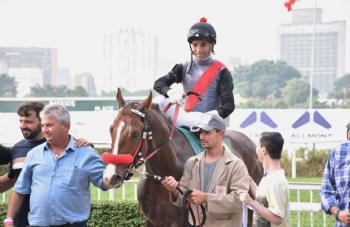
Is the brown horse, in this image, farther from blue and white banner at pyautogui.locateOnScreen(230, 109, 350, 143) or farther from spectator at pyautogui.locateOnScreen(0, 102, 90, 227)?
blue and white banner at pyautogui.locateOnScreen(230, 109, 350, 143)

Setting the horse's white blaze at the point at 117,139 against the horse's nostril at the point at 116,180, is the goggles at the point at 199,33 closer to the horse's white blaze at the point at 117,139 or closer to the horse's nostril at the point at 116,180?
the horse's white blaze at the point at 117,139

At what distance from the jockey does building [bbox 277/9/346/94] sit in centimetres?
8475

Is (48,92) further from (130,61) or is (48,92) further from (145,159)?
(145,159)

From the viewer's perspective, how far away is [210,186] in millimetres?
2916

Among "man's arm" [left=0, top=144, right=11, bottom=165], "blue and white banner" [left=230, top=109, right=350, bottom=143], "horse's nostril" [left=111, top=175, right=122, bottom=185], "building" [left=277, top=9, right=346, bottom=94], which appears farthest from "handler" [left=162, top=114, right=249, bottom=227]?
"building" [left=277, top=9, right=346, bottom=94]

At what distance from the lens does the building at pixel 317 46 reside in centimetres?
8488

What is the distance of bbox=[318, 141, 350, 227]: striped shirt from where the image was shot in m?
2.81

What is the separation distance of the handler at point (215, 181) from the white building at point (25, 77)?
6445 centimetres

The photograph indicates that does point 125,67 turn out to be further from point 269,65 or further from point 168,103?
point 168,103

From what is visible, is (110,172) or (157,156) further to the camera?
(157,156)

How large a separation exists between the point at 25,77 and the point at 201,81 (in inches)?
2733

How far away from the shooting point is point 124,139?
309 cm

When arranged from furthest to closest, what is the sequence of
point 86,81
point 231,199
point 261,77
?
1. point 86,81
2. point 261,77
3. point 231,199

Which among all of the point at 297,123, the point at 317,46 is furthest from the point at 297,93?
the point at 297,123
